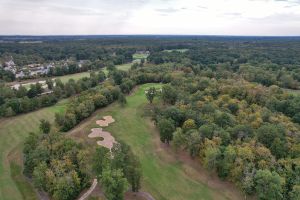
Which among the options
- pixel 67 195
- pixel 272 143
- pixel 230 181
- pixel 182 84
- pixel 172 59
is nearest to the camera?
pixel 67 195

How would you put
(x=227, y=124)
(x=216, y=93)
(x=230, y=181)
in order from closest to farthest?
(x=230, y=181), (x=227, y=124), (x=216, y=93)

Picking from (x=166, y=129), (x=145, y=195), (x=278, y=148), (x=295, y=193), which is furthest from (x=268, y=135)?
(x=145, y=195)

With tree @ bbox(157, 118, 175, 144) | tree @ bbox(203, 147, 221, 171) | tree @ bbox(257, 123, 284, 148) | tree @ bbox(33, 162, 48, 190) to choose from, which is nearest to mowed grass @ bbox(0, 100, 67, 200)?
tree @ bbox(33, 162, 48, 190)

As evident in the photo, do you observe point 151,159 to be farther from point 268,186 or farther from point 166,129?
point 268,186

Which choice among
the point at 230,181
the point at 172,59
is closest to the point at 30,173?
the point at 230,181

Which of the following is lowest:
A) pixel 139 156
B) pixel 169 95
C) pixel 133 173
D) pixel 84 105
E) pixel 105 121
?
pixel 105 121

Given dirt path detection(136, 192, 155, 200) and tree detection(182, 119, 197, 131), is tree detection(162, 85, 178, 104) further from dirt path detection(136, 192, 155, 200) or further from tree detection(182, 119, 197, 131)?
dirt path detection(136, 192, 155, 200)

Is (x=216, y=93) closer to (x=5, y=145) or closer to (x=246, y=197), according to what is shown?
(x=246, y=197)
